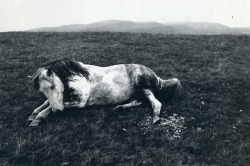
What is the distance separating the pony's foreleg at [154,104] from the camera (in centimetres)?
797

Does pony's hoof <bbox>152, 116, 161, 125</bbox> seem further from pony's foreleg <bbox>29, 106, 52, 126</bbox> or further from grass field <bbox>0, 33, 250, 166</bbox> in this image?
pony's foreleg <bbox>29, 106, 52, 126</bbox>

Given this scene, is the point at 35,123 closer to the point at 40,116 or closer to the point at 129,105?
the point at 40,116

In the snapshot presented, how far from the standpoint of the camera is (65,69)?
321 inches

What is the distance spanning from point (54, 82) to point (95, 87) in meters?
1.29

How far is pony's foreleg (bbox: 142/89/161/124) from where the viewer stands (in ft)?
26.2

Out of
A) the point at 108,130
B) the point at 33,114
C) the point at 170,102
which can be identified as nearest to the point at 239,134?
the point at 170,102

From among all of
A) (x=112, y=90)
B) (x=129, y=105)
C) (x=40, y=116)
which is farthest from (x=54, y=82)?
(x=129, y=105)

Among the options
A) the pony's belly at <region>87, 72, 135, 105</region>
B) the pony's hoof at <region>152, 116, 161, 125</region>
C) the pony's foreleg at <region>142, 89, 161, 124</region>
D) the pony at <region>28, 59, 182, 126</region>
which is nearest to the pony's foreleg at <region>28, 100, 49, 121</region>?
the pony at <region>28, 59, 182, 126</region>

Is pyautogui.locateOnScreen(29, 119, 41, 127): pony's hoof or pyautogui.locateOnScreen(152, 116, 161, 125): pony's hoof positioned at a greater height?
pyautogui.locateOnScreen(152, 116, 161, 125): pony's hoof

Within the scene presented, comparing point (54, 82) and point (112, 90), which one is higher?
point (54, 82)

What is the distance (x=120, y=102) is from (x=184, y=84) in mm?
3056

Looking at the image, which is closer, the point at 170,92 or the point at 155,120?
the point at 155,120

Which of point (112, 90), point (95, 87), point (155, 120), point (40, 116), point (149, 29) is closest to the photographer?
point (155, 120)

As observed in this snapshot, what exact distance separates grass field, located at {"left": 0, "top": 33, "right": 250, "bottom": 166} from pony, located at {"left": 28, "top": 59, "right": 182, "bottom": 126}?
287mm
